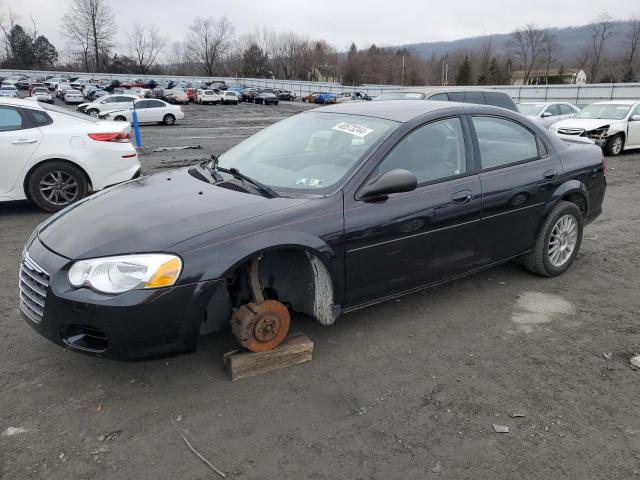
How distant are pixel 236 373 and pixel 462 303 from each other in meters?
2.04

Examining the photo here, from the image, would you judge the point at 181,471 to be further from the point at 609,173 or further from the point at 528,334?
the point at 609,173

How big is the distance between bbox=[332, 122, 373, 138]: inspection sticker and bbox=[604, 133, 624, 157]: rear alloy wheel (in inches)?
481

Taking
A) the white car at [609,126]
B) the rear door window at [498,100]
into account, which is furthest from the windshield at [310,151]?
the white car at [609,126]

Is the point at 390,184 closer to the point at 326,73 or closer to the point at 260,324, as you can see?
the point at 260,324

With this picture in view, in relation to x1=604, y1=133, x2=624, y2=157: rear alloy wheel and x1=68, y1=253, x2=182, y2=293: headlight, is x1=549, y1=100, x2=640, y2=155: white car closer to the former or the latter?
x1=604, y1=133, x2=624, y2=157: rear alloy wheel

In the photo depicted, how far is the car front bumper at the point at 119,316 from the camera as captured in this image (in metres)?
2.62

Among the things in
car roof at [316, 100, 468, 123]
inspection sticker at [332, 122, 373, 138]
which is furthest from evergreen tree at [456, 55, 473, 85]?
inspection sticker at [332, 122, 373, 138]

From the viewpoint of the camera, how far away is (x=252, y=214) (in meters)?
2.99

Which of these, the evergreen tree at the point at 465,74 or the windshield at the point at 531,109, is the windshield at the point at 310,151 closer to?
the windshield at the point at 531,109

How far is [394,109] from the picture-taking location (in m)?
3.92

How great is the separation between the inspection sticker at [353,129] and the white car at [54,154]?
4.29 meters

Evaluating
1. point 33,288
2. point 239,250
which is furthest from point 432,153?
point 33,288

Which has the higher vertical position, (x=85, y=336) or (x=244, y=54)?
(x=244, y=54)

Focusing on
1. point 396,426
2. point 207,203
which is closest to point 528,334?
point 396,426
